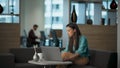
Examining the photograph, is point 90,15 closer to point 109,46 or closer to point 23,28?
point 109,46

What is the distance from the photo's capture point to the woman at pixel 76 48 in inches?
239

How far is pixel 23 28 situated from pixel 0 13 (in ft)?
25.5

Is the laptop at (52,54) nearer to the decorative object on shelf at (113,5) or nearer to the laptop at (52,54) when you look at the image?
the laptop at (52,54)

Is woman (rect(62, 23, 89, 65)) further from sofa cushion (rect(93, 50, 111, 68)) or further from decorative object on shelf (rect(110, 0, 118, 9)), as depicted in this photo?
decorative object on shelf (rect(110, 0, 118, 9))

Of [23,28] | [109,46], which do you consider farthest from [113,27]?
[23,28]

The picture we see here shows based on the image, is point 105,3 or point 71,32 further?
point 105,3

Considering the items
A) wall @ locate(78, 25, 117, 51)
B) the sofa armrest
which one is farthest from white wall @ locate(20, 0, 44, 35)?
the sofa armrest

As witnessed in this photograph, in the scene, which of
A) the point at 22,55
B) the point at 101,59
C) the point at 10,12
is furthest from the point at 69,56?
the point at 10,12

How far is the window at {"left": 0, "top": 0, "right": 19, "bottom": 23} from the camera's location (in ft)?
31.6

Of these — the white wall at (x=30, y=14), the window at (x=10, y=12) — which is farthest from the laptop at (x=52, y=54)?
the white wall at (x=30, y=14)

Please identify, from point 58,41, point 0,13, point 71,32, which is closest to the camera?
point 71,32

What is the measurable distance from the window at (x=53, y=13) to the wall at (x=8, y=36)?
28.7 ft

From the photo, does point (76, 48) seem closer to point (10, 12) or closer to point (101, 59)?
point (101, 59)

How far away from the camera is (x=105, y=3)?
36.4ft
